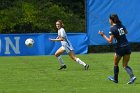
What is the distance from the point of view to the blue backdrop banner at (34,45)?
28281 mm

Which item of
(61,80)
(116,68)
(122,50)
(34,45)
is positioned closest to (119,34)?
(122,50)

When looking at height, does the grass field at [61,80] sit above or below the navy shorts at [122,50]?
below

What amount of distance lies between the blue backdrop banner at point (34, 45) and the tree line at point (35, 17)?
4.73 meters

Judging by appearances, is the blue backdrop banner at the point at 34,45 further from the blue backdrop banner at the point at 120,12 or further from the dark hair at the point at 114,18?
the dark hair at the point at 114,18

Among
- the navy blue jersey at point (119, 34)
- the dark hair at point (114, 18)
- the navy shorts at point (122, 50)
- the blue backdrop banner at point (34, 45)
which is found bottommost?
the blue backdrop banner at point (34, 45)

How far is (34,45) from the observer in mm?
28781

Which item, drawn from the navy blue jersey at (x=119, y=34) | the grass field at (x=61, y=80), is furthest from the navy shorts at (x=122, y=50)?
the grass field at (x=61, y=80)

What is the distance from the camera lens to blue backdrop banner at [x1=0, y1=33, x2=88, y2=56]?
28281mm

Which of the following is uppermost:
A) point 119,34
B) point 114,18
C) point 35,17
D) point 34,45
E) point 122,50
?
point 114,18

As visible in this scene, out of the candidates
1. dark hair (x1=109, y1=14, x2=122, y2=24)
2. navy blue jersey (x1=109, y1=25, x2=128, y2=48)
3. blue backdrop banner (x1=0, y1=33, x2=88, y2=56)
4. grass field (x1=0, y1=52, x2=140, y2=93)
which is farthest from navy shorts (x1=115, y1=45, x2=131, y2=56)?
blue backdrop banner (x1=0, y1=33, x2=88, y2=56)

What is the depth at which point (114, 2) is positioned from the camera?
100 ft

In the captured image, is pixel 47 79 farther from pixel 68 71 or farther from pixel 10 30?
pixel 10 30

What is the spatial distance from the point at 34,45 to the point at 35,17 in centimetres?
742

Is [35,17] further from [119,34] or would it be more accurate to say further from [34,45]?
[119,34]
